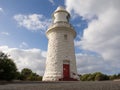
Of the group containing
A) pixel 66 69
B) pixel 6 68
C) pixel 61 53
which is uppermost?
pixel 61 53

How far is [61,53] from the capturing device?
67.1 ft

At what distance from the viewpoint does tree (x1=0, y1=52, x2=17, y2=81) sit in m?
14.5

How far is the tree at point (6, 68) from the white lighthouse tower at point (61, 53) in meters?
5.69

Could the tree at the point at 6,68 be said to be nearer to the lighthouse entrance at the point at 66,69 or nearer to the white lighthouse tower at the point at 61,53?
the white lighthouse tower at the point at 61,53

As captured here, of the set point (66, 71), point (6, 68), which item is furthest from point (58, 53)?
point (6, 68)

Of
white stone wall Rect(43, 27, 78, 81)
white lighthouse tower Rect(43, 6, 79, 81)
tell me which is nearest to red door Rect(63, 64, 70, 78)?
white lighthouse tower Rect(43, 6, 79, 81)

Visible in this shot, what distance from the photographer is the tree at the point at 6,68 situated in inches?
571

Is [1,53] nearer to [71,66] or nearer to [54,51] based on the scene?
[54,51]

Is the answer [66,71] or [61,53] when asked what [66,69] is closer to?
[66,71]

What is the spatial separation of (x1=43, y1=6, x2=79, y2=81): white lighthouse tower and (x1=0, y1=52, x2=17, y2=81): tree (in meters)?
5.69

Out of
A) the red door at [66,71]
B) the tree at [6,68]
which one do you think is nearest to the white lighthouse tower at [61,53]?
the red door at [66,71]

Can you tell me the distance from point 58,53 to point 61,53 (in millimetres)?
364

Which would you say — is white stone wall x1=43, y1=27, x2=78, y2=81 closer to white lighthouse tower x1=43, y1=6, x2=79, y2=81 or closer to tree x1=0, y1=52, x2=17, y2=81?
white lighthouse tower x1=43, y1=6, x2=79, y2=81

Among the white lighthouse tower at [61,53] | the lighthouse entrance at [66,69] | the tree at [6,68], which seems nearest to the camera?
the tree at [6,68]
